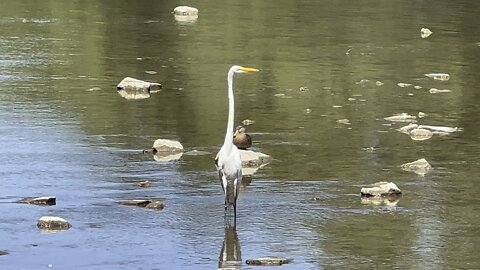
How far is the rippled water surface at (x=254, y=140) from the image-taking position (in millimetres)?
11148

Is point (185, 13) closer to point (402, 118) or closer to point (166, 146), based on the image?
point (402, 118)

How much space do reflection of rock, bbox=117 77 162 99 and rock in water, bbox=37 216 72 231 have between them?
8785 mm

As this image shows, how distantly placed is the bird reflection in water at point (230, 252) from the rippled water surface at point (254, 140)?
0.04 metres

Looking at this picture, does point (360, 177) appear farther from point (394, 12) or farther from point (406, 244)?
point (394, 12)

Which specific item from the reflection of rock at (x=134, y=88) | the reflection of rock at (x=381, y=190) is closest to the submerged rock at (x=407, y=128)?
the reflection of rock at (x=381, y=190)

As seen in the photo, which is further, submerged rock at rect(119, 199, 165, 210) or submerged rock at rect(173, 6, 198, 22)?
submerged rock at rect(173, 6, 198, 22)

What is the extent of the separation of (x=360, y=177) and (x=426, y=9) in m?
25.9

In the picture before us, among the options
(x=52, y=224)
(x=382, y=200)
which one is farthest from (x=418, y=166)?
(x=52, y=224)

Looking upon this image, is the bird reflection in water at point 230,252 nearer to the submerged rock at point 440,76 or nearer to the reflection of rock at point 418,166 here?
the reflection of rock at point 418,166

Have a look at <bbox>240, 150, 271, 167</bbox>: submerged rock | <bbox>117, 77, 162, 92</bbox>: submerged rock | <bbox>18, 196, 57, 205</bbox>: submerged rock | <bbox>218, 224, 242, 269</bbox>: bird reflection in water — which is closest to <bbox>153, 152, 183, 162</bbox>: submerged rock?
<bbox>240, 150, 271, 167</bbox>: submerged rock

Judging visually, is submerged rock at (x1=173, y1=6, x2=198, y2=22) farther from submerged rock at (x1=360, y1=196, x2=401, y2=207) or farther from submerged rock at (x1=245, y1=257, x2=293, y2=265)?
submerged rock at (x1=245, y1=257, x2=293, y2=265)

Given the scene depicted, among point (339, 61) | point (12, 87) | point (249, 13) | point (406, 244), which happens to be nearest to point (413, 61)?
point (339, 61)

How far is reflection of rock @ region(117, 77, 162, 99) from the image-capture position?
805 inches

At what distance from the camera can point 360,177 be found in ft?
46.7
